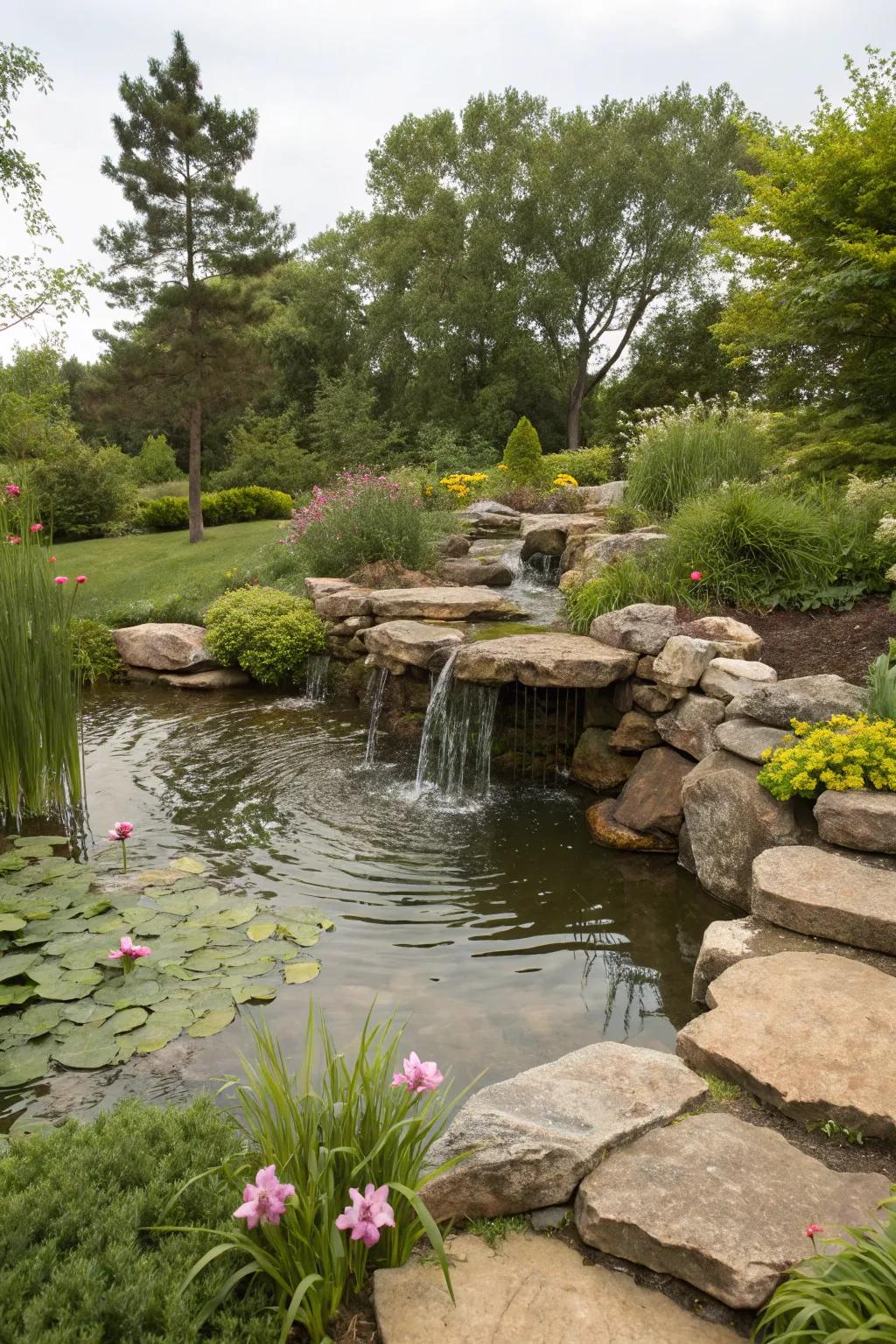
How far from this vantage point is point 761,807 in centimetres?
407

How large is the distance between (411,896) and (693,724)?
2.09 m

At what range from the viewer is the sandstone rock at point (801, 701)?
14.0ft

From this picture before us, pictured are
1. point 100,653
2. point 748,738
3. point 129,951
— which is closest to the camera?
point 129,951

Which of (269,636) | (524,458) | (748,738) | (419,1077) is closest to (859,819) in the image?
(748,738)

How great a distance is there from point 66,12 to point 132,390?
421 inches

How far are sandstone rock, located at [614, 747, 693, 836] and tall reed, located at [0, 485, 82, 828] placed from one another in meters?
3.36

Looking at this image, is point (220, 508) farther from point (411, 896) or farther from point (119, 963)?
point (119, 963)

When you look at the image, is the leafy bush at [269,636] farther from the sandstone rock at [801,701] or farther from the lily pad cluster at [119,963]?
the sandstone rock at [801,701]

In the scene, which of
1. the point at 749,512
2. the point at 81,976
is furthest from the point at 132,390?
the point at 81,976

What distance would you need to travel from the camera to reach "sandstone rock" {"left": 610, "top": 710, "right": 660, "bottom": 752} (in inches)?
217

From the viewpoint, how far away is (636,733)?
5566mm

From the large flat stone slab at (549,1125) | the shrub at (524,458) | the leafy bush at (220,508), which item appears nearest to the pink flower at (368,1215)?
the large flat stone slab at (549,1125)

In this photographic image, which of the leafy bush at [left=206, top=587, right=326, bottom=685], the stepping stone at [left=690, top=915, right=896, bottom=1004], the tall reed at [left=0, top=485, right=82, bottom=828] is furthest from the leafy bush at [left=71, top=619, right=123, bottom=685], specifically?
the stepping stone at [left=690, top=915, right=896, bottom=1004]

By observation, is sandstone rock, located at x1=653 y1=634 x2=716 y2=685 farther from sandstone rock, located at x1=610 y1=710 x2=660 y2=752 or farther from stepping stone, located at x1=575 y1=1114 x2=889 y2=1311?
stepping stone, located at x1=575 y1=1114 x2=889 y2=1311
